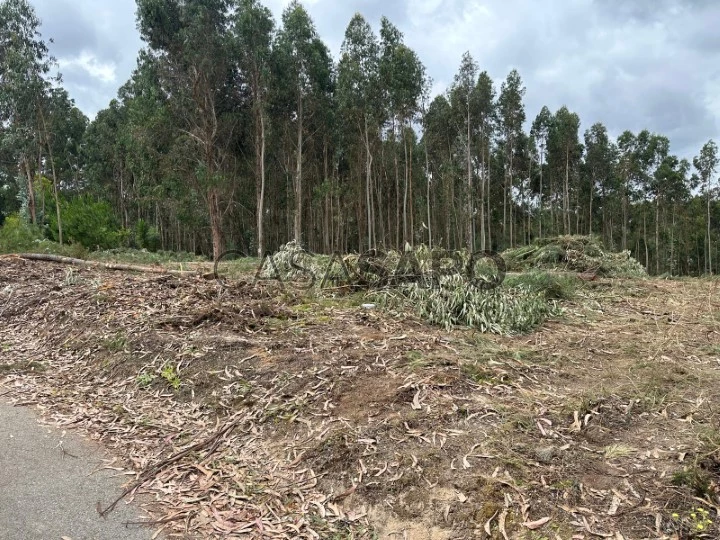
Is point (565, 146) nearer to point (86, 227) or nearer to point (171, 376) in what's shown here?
point (86, 227)

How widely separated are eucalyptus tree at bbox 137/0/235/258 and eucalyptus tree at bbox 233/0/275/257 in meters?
0.60

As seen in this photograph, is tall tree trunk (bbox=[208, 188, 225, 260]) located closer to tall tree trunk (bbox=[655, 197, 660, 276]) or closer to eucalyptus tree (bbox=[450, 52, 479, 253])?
eucalyptus tree (bbox=[450, 52, 479, 253])

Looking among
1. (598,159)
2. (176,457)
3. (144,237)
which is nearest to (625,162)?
(598,159)

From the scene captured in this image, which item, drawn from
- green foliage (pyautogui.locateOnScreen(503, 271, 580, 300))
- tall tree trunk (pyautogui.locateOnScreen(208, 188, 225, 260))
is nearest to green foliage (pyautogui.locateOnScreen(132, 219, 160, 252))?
tall tree trunk (pyautogui.locateOnScreen(208, 188, 225, 260))

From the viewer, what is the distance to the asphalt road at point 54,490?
89.7 inches

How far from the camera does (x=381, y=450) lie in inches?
105

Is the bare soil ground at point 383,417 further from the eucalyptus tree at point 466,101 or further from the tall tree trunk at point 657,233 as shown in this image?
the tall tree trunk at point 657,233

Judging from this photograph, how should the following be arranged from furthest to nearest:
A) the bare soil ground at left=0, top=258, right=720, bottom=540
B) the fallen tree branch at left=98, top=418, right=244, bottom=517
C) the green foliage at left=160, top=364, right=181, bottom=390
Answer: the green foliage at left=160, top=364, right=181, bottom=390 < the fallen tree branch at left=98, top=418, right=244, bottom=517 < the bare soil ground at left=0, top=258, right=720, bottom=540

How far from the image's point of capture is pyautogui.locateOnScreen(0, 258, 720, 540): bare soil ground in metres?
2.23

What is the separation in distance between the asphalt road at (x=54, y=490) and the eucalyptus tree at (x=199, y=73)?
1769cm

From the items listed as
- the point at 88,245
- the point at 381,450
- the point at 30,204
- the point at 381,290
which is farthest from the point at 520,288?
the point at 30,204

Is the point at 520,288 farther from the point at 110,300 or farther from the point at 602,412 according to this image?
the point at 110,300

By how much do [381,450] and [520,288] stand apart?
4.46 metres

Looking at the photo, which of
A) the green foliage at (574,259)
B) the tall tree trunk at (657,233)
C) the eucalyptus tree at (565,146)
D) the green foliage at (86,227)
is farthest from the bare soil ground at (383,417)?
the tall tree trunk at (657,233)
